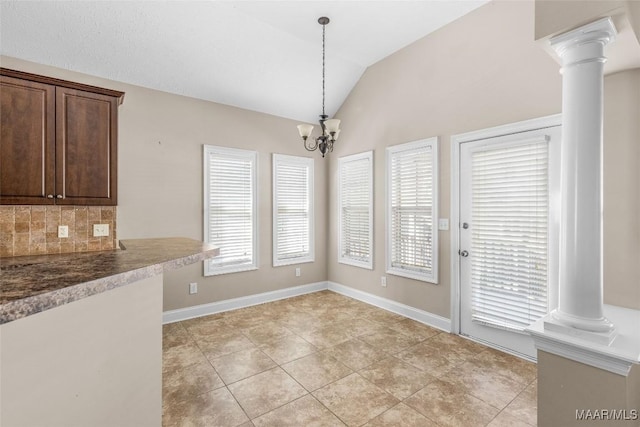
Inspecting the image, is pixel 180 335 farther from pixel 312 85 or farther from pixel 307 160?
pixel 312 85

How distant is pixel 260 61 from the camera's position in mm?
3918

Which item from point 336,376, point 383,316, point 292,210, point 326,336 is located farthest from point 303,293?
point 336,376

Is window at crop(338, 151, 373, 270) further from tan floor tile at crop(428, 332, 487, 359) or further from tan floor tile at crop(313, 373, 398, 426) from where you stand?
tan floor tile at crop(313, 373, 398, 426)

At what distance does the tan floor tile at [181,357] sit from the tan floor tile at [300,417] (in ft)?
3.52

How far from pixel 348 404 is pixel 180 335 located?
86.1 inches

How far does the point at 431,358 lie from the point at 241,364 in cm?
183

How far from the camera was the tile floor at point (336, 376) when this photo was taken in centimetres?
216

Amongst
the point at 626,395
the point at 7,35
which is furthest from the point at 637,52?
the point at 7,35

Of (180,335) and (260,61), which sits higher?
(260,61)

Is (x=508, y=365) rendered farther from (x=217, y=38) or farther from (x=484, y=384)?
(x=217, y=38)

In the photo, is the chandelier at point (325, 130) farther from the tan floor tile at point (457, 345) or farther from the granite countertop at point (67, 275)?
the tan floor tile at point (457, 345)

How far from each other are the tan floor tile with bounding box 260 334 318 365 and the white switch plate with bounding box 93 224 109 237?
1.84m

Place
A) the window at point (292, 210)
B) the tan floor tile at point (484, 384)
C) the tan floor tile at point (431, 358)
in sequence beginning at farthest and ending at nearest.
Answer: the window at point (292, 210)
the tan floor tile at point (431, 358)
the tan floor tile at point (484, 384)

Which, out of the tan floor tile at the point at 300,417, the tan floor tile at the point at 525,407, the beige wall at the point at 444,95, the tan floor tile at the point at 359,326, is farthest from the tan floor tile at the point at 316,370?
the beige wall at the point at 444,95
